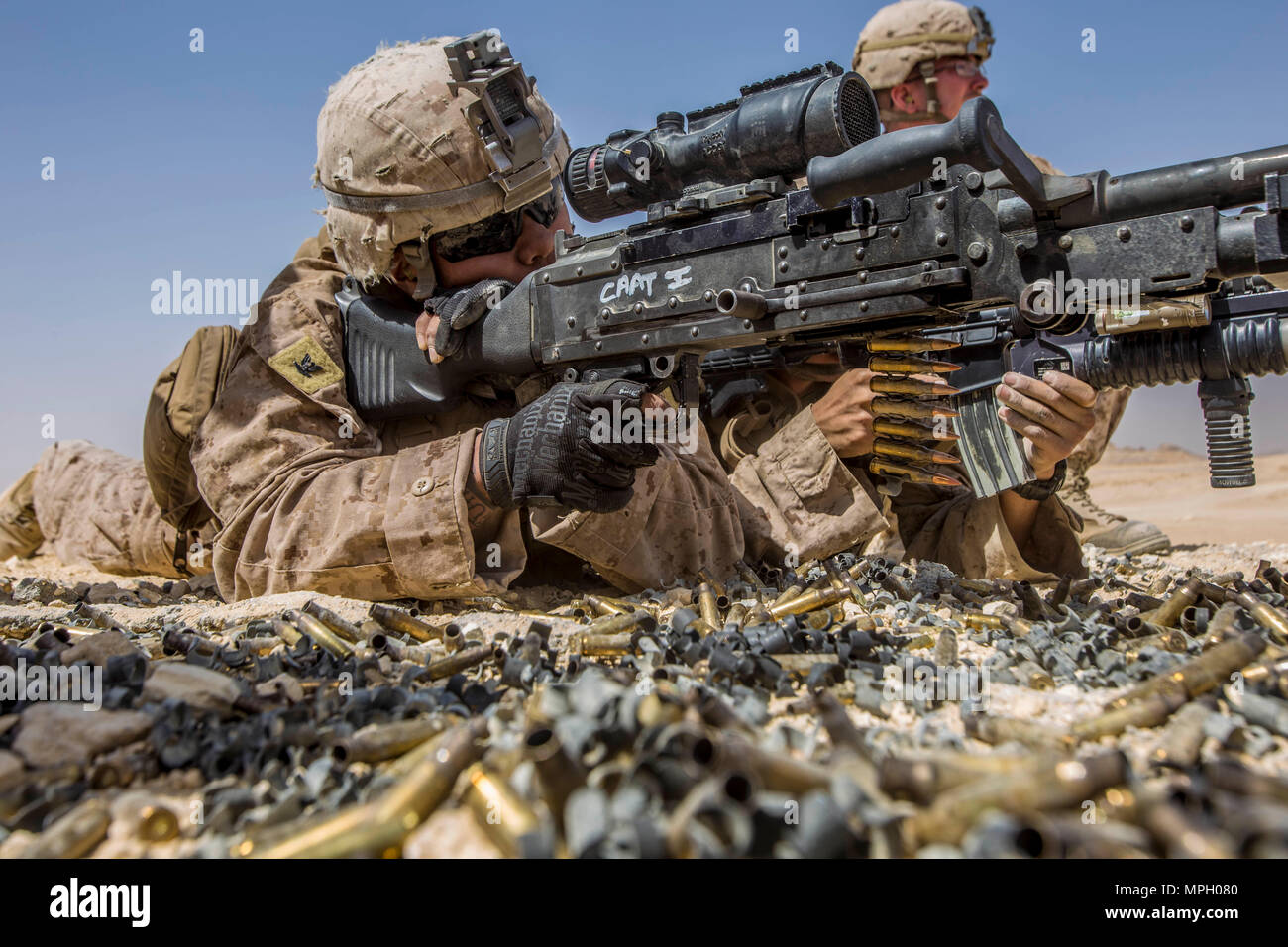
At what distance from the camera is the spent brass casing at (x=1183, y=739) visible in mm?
1624

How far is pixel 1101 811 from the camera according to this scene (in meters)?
1.39

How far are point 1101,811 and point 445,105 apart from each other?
3.27 metres

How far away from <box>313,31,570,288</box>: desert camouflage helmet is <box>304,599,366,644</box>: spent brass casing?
1542mm

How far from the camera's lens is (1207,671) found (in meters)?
1.98

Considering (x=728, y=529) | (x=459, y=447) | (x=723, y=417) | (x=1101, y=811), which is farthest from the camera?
(x=723, y=417)

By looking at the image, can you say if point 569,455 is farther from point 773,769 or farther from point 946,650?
point 773,769

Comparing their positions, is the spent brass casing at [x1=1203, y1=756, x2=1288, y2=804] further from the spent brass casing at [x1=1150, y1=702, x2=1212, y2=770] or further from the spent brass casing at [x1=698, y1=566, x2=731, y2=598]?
the spent brass casing at [x1=698, y1=566, x2=731, y2=598]

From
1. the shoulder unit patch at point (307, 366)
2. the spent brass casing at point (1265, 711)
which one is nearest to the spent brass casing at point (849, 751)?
the spent brass casing at point (1265, 711)

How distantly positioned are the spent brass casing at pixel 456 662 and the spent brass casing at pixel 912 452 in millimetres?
1786

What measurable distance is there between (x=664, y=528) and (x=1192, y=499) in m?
12.6

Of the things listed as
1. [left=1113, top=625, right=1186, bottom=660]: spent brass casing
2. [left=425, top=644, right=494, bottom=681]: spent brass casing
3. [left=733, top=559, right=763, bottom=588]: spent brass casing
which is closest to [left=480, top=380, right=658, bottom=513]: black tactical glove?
[left=733, top=559, right=763, bottom=588]: spent brass casing

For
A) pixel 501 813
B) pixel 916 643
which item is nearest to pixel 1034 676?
pixel 916 643
